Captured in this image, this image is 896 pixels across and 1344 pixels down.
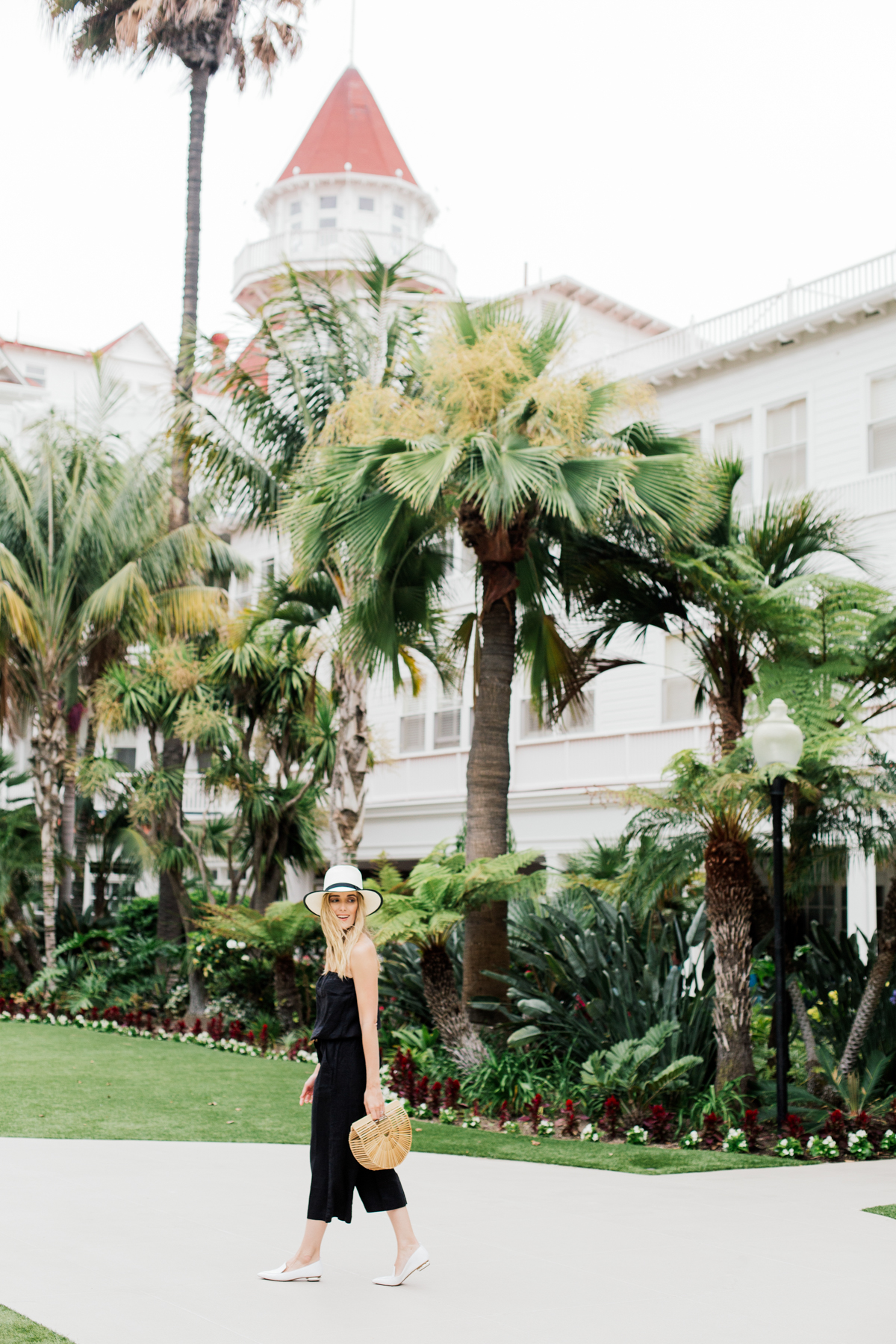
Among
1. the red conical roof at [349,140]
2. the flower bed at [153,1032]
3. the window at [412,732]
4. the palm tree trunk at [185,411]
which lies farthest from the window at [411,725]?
the red conical roof at [349,140]

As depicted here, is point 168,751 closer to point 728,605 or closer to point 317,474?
point 317,474

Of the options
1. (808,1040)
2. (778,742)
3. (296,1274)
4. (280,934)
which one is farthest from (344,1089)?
(280,934)

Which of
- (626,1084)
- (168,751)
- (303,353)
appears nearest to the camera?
(626,1084)

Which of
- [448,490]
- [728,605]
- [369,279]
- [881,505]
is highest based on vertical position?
[369,279]

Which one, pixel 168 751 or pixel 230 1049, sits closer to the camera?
pixel 230 1049

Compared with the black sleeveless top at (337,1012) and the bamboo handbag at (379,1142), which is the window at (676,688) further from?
the bamboo handbag at (379,1142)

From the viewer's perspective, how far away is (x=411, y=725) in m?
Answer: 27.1

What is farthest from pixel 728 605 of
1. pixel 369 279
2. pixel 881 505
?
pixel 881 505

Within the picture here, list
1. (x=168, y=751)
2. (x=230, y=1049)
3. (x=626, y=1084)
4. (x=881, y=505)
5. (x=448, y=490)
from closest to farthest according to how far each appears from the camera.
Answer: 1. (x=626, y=1084)
2. (x=448, y=490)
3. (x=230, y=1049)
4. (x=881, y=505)
5. (x=168, y=751)

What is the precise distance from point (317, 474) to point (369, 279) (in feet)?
15.8

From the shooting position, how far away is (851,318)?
766 inches

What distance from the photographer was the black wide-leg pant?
5207mm

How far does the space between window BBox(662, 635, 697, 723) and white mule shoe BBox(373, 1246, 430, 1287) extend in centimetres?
1651

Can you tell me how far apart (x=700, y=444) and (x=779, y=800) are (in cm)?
1081
